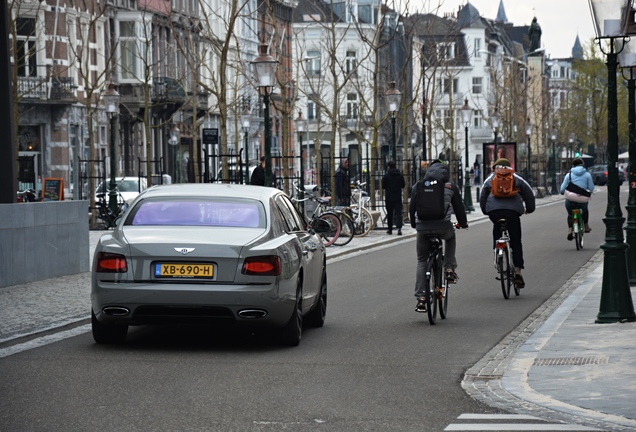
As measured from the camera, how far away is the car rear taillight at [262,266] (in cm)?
1210

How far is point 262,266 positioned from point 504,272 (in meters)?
6.44

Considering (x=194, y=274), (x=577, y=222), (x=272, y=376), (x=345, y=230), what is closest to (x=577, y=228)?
(x=577, y=222)

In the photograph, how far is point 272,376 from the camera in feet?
35.1

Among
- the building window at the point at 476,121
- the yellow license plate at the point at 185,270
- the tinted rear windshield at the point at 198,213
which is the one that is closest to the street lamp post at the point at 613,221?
the tinted rear windshield at the point at 198,213

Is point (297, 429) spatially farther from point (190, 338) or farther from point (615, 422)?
point (190, 338)

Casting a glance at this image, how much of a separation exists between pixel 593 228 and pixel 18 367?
28660 mm

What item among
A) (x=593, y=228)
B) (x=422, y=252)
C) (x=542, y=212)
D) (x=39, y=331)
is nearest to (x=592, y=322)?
(x=422, y=252)

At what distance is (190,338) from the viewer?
13289mm

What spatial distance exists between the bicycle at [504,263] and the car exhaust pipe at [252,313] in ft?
20.2

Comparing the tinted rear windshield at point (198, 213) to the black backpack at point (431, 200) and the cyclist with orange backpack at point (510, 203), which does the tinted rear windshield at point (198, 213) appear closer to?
the black backpack at point (431, 200)

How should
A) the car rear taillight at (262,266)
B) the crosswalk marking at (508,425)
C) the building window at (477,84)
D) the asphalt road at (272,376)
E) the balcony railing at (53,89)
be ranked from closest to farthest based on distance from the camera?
the crosswalk marking at (508,425), the asphalt road at (272,376), the car rear taillight at (262,266), the balcony railing at (53,89), the building window at (477,84)

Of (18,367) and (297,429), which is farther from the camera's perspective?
(18,367)

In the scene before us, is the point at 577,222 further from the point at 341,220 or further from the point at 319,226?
the point at 319,226

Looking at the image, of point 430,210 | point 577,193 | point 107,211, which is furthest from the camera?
point 107,211
